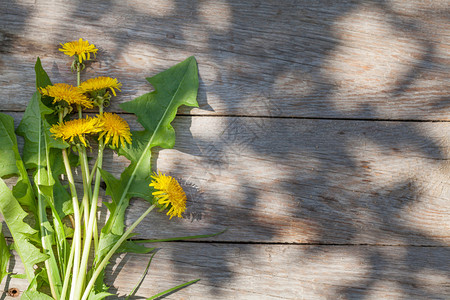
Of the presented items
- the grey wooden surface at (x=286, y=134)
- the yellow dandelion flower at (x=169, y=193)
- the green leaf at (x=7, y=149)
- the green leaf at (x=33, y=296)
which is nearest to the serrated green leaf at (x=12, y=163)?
the green leaf at (x=7, y=149)

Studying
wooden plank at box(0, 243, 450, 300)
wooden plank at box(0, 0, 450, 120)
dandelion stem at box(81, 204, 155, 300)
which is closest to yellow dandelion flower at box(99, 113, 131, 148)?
wooden plank at box(0, 0, 450, 120)

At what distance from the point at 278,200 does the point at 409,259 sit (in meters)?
0.45

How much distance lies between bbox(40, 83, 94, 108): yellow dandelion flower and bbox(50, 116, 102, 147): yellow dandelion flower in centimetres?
6

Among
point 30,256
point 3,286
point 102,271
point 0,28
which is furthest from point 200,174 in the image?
point 0,28

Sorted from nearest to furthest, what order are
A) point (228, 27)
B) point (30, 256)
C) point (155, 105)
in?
point (30, 256)
point (155, 105)
point (228, 27)

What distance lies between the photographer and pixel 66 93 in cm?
115

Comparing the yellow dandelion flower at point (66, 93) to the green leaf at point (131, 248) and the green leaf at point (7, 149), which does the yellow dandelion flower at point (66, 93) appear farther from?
the green leaf at point (131, 248)

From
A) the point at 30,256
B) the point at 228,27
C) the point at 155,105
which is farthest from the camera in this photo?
the point at 228,27

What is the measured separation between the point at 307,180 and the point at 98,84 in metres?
0.69

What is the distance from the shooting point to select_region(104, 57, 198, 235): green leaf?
119 centimetres

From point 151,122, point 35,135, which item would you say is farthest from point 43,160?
point 151,122

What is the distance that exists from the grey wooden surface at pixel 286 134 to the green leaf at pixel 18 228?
22 centimetres

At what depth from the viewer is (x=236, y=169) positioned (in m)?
1.29

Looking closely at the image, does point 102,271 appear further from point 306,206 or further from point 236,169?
point 306,206
